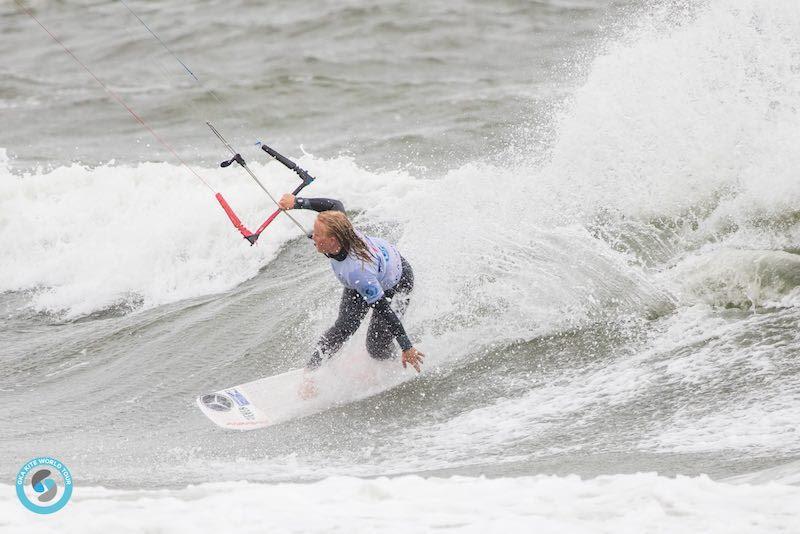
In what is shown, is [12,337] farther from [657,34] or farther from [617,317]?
[657,34]

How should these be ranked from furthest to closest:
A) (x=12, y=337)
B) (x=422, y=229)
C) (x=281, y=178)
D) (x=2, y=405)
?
1. (x=281, y=178)
2. (x=12, y=337)
3. (x=422, y=229)
4. (x=2, y=405)

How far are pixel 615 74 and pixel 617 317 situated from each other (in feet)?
14.7

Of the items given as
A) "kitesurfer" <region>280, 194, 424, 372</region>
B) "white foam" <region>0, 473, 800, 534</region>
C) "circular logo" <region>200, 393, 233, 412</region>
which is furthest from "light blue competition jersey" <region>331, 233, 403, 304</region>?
"white foam" <region>0, 473, 800, 534</region>

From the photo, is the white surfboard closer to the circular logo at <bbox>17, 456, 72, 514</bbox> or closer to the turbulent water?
the turbulent water

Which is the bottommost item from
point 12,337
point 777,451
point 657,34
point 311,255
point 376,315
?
point 12,337

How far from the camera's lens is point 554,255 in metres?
8.35

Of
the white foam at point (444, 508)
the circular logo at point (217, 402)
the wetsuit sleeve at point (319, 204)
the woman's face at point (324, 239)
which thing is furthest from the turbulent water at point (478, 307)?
the woman's face at point (324, 239)

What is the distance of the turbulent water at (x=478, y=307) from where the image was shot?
4.77 meters

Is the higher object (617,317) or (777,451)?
(777,451)

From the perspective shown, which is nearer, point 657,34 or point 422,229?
point 422,229

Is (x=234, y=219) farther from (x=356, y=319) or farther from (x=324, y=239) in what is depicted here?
(x=356, y=319)

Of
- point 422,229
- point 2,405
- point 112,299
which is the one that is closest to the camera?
point 2,405

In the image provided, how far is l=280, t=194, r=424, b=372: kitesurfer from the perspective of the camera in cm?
669

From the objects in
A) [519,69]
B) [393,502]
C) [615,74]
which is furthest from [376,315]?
[519,69]
